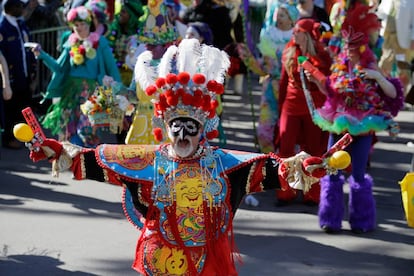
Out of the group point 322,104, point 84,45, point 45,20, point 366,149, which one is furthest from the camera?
point 45,20

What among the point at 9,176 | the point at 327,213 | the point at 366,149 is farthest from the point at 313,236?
the point at 9,176

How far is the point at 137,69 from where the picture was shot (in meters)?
4.58

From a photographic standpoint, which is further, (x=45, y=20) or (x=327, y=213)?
(x=45, y=20)

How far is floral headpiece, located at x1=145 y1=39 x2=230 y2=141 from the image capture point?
4.27 metres

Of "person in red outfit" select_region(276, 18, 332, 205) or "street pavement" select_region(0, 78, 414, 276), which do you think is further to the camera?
"person in red outfit" select_region(276, 18, 332, 205)

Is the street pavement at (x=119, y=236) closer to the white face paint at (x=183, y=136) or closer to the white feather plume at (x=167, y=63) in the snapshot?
the white face paint at (x=183, y=136)

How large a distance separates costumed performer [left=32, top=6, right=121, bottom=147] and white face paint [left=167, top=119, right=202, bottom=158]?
3990mm

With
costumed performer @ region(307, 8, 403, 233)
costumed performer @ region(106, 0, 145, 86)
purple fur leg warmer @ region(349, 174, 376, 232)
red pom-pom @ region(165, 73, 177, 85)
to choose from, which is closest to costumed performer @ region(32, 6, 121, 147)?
costumed performer @ region(106, 0, 145, 86)

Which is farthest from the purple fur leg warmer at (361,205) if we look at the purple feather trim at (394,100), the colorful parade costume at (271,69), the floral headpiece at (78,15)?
the floral headpiece at (78,15)

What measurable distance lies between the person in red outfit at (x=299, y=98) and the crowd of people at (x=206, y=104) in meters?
0.01

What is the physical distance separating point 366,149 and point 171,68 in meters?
2.84

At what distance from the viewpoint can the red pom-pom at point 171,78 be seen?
4.25 metres

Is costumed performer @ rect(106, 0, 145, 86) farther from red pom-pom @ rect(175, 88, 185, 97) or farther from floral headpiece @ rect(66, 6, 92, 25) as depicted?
red pom-pom @ rect(175, 88, 185, 97)

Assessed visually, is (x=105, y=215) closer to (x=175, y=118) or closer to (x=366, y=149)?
(x=366, y=149)
